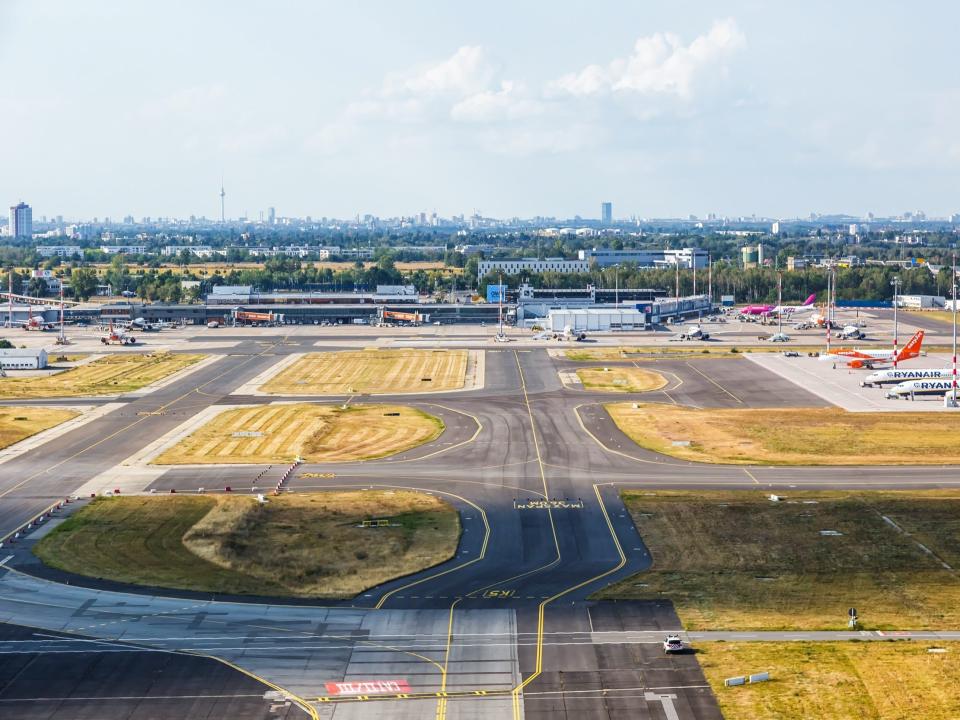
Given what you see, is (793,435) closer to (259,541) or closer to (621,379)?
(621,379)

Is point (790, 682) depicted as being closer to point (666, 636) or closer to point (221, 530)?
point (666, 636)

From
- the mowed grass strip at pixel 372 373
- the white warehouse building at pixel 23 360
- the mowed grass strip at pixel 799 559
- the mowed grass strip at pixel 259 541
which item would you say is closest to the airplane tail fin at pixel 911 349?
the mowed grass strip at pixel 372 373

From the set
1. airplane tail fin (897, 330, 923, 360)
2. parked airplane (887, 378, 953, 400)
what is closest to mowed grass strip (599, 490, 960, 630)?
parked airplane (887, 378, 953, 400)

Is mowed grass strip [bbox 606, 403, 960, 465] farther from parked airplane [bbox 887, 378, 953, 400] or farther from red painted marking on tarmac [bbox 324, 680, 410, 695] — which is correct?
red painted marking on tarmac [bbox 324, 680, 410, 695]

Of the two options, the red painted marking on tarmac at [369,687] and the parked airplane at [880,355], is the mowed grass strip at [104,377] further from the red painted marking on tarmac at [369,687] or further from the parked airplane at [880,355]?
the red painted marking on tarmac at [369,687]

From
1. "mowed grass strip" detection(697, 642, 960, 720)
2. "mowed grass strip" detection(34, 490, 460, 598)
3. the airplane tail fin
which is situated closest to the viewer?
"mowed grass strip" detection(697, 642, 960, 720)

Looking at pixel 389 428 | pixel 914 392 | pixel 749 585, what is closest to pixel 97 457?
pixel 389 428

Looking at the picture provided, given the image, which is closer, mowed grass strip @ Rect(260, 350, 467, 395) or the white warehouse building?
mowed grass strip @ Rect(260, 350, 467, 395)
